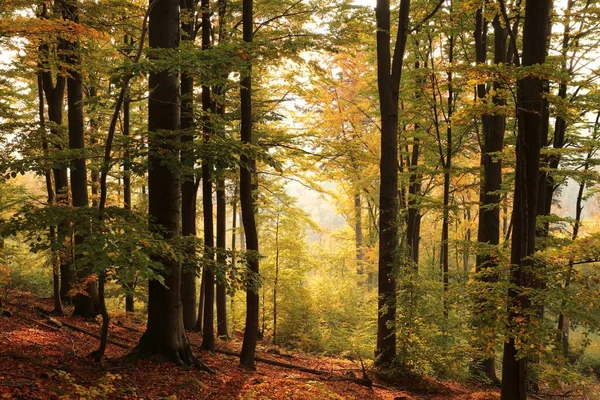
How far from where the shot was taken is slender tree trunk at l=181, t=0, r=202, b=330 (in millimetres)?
5928

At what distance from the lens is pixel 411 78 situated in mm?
12719

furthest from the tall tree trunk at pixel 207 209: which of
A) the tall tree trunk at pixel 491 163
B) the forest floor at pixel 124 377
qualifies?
the tall tree trunk at pixel 491 163

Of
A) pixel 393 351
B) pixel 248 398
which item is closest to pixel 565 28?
pixel 393 351

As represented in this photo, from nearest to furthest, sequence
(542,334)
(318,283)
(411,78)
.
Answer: (542,334) < (411,78) < (318,283)

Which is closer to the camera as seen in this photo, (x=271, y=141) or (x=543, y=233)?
(x=271, y=141)

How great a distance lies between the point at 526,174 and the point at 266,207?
904 centimetres

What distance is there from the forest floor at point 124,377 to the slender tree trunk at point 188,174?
1576mm

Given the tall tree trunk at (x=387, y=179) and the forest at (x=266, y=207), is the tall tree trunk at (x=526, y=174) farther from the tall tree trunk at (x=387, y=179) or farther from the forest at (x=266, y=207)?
the tall tree trunk at (x=387, y=179)

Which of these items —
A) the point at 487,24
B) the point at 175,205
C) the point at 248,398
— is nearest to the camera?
the point at 248,398

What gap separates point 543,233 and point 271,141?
7.74m

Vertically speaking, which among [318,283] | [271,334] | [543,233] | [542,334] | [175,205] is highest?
[175,205]

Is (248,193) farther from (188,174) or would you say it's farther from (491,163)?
(491,163)

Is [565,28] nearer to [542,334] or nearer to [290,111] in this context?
[290,111]

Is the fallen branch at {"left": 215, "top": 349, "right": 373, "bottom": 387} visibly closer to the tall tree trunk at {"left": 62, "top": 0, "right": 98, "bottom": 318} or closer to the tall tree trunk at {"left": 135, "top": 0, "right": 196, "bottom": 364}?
the tall tree trunk at {"left": 135, "top": 0, "right": 196, "bottom": 364}
